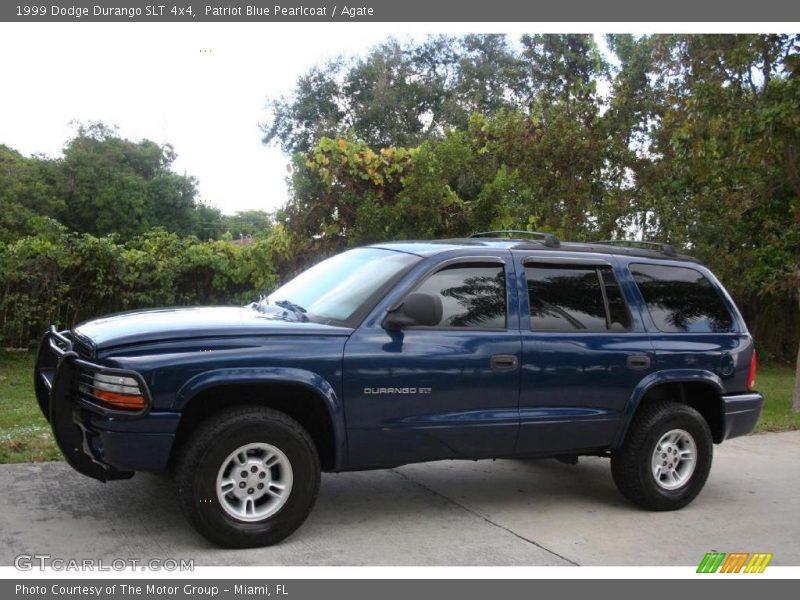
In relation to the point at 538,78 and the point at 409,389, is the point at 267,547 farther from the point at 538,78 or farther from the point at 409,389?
the point at 538,78

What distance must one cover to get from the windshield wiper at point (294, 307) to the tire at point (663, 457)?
2431 mm

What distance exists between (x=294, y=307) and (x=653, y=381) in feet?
8.34

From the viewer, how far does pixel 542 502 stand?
251 inches

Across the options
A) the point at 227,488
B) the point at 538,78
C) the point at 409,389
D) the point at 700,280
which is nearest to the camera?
the point at 227,488

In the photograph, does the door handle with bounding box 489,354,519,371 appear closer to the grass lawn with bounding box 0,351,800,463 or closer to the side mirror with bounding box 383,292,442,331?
the side mirror with bounding box 383,292,442,331

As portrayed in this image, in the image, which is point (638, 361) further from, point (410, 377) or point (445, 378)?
point (410, 377)

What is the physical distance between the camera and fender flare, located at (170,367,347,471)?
15.8 feet

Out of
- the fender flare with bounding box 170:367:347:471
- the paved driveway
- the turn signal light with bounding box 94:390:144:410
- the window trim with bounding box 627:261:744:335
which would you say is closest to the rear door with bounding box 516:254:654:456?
the window trim with bounding box 627:261:744:335

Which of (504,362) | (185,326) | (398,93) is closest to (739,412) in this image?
(504,362)

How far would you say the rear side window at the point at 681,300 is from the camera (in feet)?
21.2

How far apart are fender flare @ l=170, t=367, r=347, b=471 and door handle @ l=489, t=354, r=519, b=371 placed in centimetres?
106

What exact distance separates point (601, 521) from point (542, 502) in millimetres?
532

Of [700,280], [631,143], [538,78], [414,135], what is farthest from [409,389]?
[414,135]
